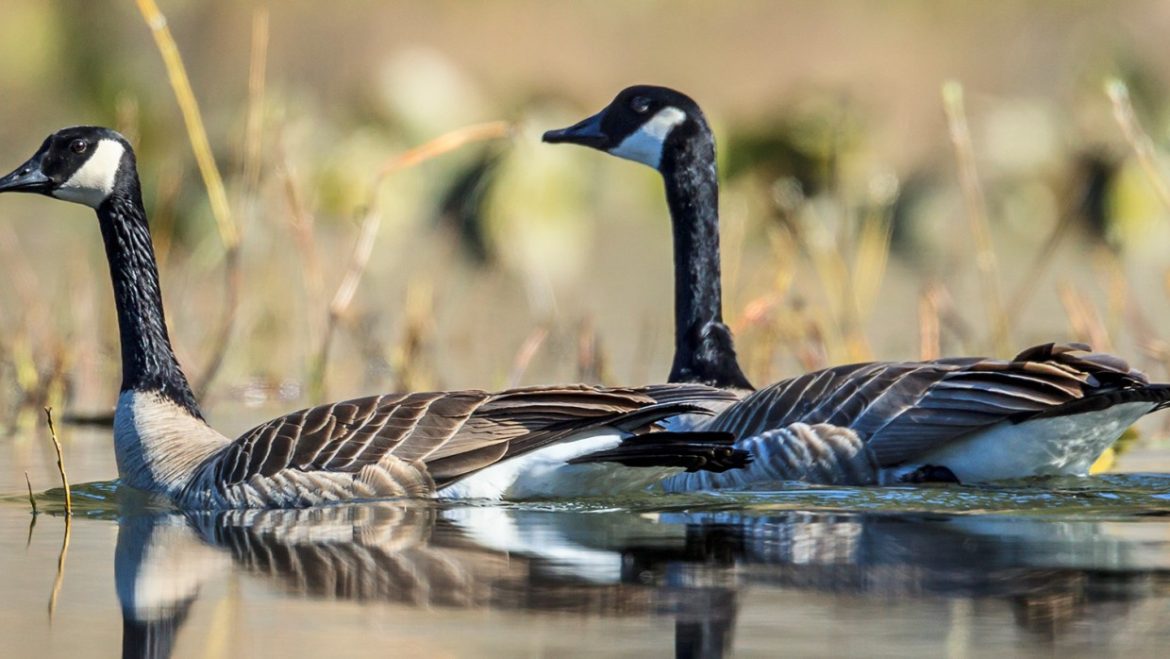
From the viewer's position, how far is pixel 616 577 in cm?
542

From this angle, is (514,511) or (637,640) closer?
(637,640)

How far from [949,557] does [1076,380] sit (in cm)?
226

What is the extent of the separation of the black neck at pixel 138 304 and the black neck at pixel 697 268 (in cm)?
258

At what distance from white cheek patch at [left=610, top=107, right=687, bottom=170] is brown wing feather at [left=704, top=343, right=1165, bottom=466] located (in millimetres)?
2085

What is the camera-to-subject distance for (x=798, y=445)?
8.33 metres

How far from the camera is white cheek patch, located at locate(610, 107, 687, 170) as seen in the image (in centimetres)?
1036

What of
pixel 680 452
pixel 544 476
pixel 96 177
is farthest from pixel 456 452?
pixel 96 177

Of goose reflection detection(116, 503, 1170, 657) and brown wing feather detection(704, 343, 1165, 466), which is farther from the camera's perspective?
brown wing feather detection(704, 343, 1165, 466)

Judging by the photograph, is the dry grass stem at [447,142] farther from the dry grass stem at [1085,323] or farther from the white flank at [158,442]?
the dry grass stem at [1085,323]

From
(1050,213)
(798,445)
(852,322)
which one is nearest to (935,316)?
(852,322)

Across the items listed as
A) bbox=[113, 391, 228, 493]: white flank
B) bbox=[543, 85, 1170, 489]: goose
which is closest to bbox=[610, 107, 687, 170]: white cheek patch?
bbox=[543, 85, 1170, 489]: goose

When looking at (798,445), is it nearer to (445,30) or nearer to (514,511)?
(514,511)

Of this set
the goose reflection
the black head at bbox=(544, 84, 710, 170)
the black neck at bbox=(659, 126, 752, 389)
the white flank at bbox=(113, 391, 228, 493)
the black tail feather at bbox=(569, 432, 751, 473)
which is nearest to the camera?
the goose reflection

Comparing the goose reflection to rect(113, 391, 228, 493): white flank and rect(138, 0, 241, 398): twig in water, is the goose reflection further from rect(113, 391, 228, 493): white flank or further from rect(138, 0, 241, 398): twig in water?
rect(138, 0, 241, 398): twig in water
